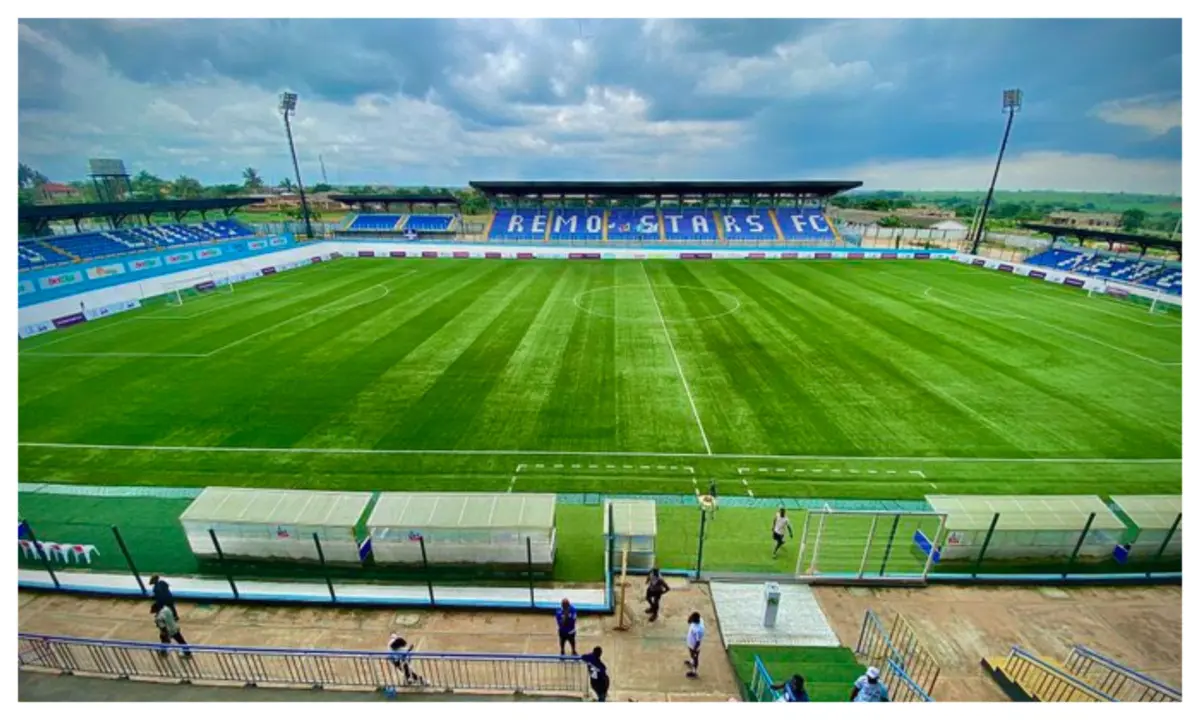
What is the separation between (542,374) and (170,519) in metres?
12.5

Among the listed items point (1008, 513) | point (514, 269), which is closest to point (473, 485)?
point (1008, 513)

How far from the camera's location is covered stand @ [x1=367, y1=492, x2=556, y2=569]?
10312 mm

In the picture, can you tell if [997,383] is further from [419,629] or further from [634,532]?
[419,629]

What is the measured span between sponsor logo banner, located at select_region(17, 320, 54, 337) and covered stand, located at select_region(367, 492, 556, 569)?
3076 centimetres

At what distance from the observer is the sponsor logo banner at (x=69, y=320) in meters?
28.0

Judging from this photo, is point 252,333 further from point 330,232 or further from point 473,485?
point 330,232

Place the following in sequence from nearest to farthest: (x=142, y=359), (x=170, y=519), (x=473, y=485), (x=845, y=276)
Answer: (x=170, y=519), (x=473, y=485), (x=142, y=359), (x=845, y=276)

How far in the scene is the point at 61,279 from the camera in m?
30.3

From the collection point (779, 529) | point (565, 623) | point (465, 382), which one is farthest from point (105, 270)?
point (779, 529)

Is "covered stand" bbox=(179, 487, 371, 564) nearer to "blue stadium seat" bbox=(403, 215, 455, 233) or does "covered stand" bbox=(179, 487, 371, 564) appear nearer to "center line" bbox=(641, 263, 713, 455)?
"center line" bbox=(641, 263, 713, 455)

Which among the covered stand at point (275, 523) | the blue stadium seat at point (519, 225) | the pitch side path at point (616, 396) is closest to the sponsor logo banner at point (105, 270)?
the pitch side path at point (616, 396)

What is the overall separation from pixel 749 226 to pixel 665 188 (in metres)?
12.6

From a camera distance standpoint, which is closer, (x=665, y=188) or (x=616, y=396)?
(x=616, y=396)

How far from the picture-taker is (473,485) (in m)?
13.7
